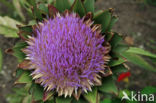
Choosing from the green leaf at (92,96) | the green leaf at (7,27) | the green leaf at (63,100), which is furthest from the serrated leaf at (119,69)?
the green leaf at (7,27)

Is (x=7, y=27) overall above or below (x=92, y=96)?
above

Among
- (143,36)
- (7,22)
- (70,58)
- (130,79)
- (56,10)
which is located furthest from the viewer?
(143,36)

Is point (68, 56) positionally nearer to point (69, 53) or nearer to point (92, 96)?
point (69, 53)

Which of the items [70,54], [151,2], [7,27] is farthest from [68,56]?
[151,2]

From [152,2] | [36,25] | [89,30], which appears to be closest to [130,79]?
[152,2]

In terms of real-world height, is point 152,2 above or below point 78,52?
above

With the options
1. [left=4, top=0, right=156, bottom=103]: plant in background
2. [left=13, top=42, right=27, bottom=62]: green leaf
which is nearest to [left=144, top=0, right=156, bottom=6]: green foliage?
[left=4, top=0, right=156, bottom=103]: plant in background

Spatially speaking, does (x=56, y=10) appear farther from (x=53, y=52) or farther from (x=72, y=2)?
(x=53, y=52)
